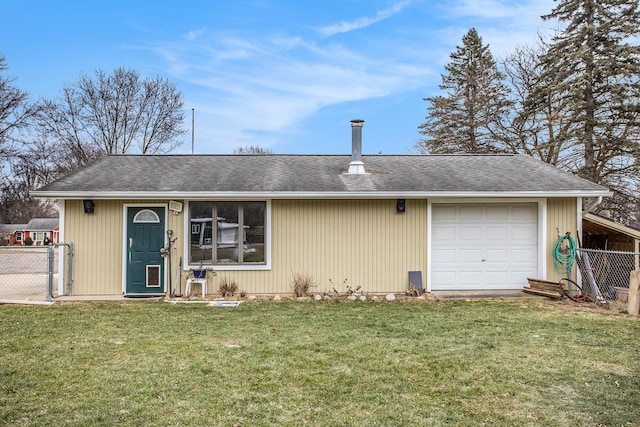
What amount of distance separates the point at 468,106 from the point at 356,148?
52.4 feet

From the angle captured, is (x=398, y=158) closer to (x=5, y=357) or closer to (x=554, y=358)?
(x=554, y=358)

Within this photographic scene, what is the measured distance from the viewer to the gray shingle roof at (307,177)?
8.76m

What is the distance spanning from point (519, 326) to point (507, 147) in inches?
685

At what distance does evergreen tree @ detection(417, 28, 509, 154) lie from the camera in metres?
22.8

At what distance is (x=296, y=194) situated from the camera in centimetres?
872

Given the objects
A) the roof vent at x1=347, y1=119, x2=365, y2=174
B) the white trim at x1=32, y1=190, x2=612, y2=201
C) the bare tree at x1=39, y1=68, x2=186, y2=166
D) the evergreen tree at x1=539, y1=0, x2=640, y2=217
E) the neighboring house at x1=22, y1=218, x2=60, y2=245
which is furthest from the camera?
the neighboring house at x1=22, y1=218, x2=60, y2=245

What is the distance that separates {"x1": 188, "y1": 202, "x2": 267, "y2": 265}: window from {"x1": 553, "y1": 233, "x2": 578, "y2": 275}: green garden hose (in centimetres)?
584

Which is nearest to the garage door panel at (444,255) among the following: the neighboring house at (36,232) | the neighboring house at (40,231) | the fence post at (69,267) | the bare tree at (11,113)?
the fence post at (69,267)

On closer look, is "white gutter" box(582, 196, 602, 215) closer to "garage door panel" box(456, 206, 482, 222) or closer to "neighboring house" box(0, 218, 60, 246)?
"garage door panel" box(456, 206, 482, 222)

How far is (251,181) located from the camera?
931cm

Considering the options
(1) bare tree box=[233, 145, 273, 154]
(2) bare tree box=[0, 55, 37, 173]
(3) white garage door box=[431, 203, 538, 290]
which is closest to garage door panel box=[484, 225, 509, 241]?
(3) white garage door box=[431, 203, 538, 290]

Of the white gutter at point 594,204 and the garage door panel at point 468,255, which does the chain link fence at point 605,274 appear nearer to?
the white gutter at point 594,204

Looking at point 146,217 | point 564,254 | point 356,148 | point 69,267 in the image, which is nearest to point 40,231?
point 69,267

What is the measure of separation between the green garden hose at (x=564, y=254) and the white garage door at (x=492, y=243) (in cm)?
43
